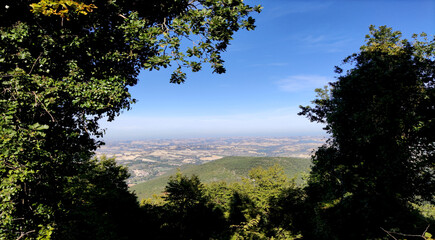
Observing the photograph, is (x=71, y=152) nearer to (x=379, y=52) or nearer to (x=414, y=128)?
(x=414, y=128)

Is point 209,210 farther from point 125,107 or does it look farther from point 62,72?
point 62,72

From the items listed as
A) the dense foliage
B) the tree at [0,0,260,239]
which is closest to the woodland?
the tree at [0,0,260,239]

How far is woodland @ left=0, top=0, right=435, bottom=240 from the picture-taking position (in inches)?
202

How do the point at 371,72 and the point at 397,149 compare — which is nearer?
the point at 397,149

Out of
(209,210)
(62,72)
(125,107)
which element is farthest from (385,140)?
(209,210)

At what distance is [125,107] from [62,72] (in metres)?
2.14

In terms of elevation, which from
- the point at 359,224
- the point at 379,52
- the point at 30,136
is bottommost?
the point at 359,224

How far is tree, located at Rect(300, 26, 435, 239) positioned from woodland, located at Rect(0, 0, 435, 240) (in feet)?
0.22

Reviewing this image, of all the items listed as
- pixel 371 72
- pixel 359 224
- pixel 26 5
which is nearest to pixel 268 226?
pixel 359 224

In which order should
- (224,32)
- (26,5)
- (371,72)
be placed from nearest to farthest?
(26,5) → (224,32) → (371,72)

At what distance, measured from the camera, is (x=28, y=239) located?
5238 mm

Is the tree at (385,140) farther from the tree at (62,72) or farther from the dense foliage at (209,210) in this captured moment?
the dense foliage at (209,210)

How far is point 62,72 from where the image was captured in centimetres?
602

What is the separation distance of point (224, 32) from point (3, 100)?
614cm
